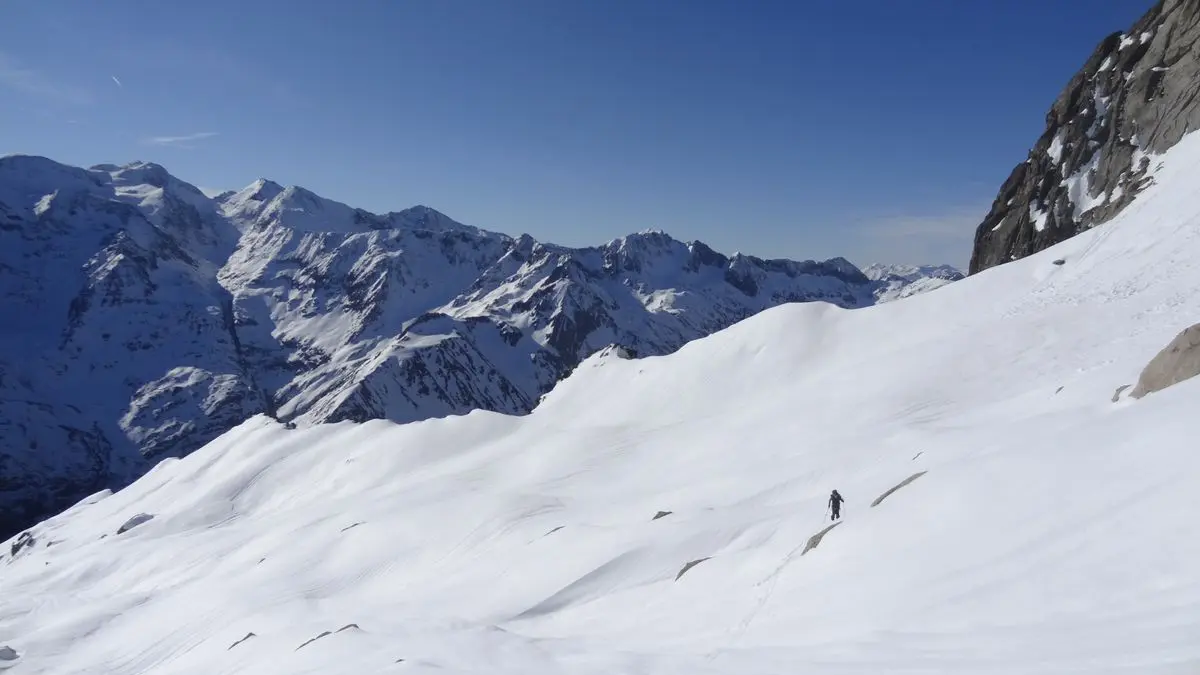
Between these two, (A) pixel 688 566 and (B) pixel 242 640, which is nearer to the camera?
(A) pixel 688 566

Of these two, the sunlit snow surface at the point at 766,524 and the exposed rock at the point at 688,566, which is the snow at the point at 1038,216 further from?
the exposed rock at the point at 688,566

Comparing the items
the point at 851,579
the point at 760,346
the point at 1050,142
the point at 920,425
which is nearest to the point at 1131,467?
the point at 851,579

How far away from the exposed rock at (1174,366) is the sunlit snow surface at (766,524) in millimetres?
951

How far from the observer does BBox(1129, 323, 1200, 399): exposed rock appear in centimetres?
1780

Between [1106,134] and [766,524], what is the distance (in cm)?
6317

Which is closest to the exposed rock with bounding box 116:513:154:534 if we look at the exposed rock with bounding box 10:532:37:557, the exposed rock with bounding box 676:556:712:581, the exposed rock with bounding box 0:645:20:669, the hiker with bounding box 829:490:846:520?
the exposed rock with bounding box 10:532:37:557

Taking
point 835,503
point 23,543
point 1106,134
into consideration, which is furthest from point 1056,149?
point 23,543

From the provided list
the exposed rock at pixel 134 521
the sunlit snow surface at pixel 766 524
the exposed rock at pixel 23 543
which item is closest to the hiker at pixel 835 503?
the sunlit snow surface at pixel 766 524

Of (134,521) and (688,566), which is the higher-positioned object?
(134,521)

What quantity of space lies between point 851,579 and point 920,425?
17.8 m

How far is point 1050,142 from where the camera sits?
72.6m

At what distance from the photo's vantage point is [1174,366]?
18250mm

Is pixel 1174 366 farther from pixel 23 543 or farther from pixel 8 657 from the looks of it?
pixel 23 543

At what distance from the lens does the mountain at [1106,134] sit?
5578 cm
